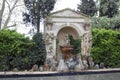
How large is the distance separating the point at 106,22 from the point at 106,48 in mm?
4149

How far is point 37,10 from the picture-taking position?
16875mm

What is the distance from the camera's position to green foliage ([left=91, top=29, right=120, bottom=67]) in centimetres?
1363

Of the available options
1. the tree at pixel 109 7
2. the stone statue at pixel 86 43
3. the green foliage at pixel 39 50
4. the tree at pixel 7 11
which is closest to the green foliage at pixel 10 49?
the green foliage at pixel 39 50

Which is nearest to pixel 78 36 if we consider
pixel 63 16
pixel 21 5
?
pixel 63 16

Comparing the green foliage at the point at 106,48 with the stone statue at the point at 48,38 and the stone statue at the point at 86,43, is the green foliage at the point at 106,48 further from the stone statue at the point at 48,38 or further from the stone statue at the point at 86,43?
the stone statue at the point at 48,38

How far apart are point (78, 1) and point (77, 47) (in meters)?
7.59

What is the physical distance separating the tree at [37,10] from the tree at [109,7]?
4763 mm

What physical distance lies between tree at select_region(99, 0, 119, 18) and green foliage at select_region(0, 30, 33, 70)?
9.30 m

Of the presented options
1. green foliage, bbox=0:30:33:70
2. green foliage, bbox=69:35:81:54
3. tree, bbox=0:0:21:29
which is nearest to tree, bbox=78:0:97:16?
tree, bbox=0:0:21:29

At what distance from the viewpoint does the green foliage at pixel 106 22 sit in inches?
687

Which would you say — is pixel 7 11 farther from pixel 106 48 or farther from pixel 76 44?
pixel 106 48

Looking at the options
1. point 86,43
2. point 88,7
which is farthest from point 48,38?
point 88,7

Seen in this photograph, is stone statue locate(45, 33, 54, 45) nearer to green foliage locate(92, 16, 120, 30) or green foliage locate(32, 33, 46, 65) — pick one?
green foliage locate(32, 33, 46, 65)

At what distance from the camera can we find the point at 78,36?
1405 cm
